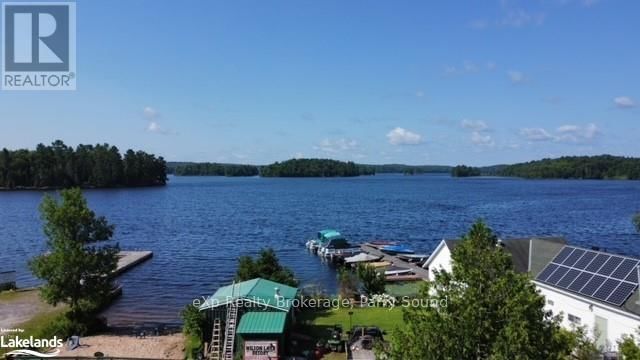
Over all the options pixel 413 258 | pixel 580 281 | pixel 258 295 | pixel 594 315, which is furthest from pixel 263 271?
pixel 413 258

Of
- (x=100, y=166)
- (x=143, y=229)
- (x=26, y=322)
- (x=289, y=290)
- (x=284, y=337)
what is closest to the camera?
(x=284, y=337)

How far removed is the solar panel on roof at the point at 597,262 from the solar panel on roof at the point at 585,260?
10.6 inches

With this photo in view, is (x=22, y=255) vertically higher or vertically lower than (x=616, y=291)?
lower

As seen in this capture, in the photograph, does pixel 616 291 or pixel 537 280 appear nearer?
pixel 616 291

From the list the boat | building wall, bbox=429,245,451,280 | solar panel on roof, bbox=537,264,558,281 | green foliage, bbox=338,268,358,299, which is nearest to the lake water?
the boat

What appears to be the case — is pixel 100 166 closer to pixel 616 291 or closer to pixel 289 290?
pixel 289 290

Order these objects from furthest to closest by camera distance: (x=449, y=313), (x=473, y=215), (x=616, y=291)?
(x=473, y=215) → (x=616, y=291) → (x=449, y=313)

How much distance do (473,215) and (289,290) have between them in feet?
271

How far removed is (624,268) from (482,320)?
43.9ft

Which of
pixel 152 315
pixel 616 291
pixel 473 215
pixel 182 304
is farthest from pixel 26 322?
pixel 473 215

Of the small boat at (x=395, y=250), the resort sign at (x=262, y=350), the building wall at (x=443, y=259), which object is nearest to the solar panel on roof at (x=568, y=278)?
the building wall at (x=443, y=259)

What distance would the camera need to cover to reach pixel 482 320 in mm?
12430

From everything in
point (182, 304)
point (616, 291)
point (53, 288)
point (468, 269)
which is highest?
point (468, 269)

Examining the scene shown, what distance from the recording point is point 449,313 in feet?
42.7
